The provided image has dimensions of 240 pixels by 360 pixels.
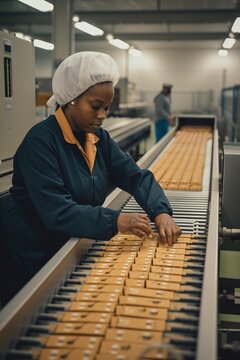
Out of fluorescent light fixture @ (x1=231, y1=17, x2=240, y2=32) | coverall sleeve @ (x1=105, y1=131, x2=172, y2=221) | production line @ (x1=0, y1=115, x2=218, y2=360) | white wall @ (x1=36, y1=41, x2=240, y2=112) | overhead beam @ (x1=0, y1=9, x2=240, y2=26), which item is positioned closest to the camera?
production line @ (x1=0, y1=115, x2=218, y2=360)

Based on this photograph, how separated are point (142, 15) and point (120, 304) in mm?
8898

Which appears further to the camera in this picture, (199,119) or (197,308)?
(199,119)

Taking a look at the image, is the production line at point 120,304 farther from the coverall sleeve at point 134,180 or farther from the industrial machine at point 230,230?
the industrial machine at point 230,230

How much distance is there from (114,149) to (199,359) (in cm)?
130

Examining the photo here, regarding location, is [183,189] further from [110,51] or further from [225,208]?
[110,51]

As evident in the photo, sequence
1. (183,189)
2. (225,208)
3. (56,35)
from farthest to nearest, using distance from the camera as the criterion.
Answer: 1. (56,35)
2. (183,189)
3. (225,208)

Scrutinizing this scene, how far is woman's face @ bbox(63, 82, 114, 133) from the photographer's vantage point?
1.81 metres

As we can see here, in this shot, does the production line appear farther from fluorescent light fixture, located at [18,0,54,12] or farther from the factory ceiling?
the factory ceiling

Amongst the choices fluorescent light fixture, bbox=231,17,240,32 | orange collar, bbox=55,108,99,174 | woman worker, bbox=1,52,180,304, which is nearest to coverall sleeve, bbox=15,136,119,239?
woman worker, bbox=1,52,180,304

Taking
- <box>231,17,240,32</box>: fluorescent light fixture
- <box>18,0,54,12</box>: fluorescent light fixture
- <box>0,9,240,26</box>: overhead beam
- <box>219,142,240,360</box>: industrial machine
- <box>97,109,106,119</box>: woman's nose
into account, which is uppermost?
<box>0,9,240,26</box>: overhead beam

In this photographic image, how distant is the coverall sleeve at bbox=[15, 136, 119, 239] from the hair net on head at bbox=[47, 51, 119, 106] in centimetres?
28

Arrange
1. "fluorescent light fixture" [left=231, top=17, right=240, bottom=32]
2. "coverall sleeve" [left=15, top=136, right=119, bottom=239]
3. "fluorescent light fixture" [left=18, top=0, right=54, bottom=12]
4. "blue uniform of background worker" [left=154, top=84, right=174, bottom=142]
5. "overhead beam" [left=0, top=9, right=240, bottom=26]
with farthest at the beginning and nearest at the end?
1. "blue uniform of background worker" [left=154, top=84, right=174, bottom=142]
2. "overhead beam" [left=0, top=9, right=240, bottom=26]
3. "fluorescent light fixture" [left=231, top=17, right=240, bottom=32]
4. "fluorescent light fixture" [left=18, top=0, right=54, bottom=12]
5. "coverall sleeve" [left=15, top=136, right=119, bottom=239]

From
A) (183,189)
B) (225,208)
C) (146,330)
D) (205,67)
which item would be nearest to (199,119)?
(183,189)

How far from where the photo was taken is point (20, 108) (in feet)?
10.4
